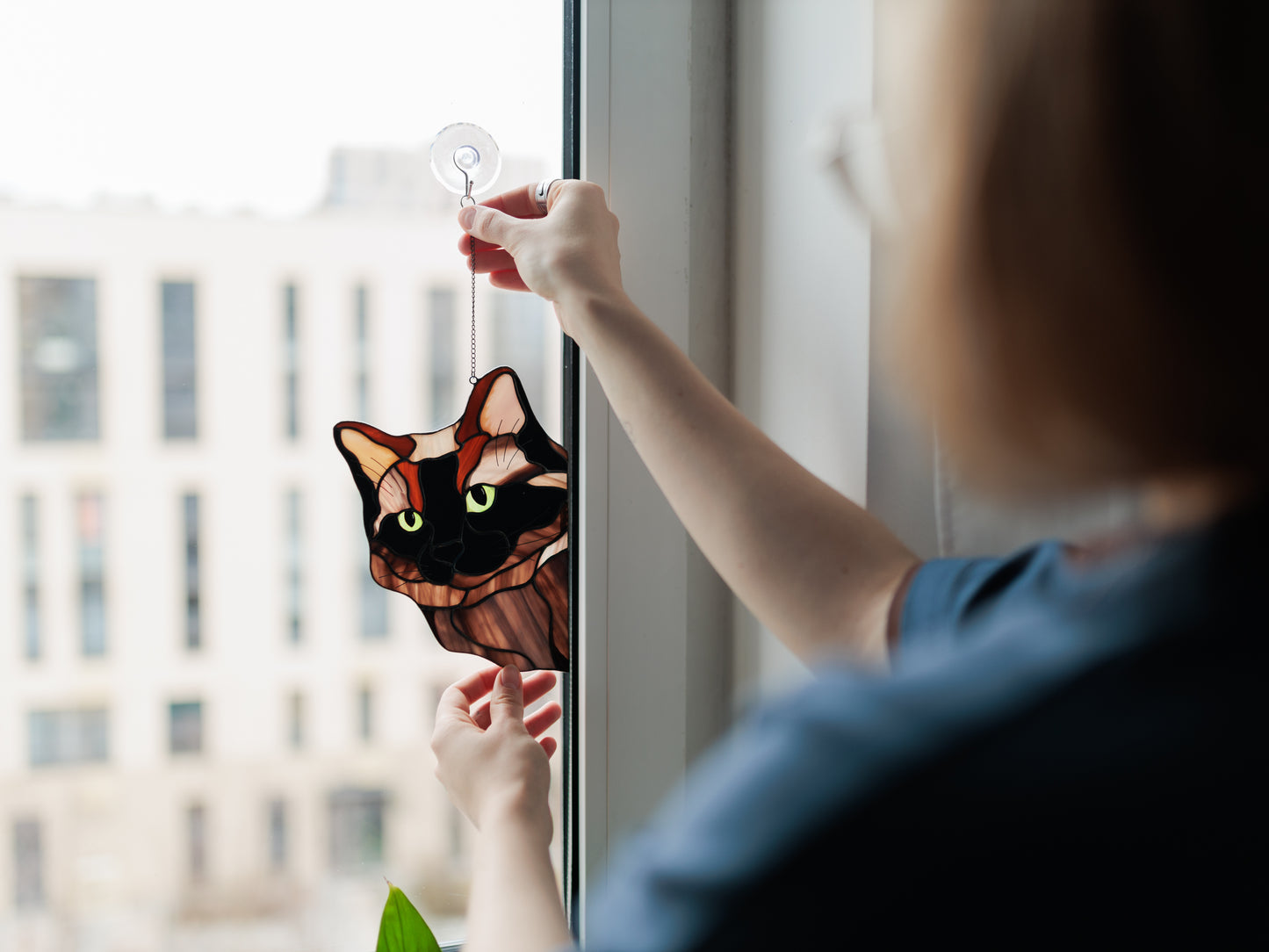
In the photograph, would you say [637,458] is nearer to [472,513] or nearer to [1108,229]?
[472,513]

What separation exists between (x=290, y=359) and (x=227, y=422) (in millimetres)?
64

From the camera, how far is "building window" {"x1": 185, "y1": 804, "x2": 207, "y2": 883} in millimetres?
634

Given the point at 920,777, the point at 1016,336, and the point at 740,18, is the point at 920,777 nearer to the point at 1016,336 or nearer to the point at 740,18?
the point at 1016,336

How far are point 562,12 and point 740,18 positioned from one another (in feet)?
0.47

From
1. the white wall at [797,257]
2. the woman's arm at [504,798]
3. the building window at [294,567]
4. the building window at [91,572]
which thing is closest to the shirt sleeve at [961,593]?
the white wall at [797,257]

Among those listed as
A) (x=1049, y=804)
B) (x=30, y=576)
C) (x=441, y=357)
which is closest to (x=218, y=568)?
(x=30, y=576)

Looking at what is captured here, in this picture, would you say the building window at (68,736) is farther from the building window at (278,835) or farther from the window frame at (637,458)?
the window frame at (637,458)

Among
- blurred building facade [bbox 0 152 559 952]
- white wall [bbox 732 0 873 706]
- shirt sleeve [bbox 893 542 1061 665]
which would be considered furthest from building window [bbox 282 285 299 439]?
shirt sleeve [bbox 893 542 1061 665]

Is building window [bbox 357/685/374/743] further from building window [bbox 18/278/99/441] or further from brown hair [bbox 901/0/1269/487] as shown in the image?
brown hair [bbox 901/0/1269/487]

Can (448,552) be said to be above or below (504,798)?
above

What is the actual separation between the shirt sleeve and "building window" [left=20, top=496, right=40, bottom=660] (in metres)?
0.58

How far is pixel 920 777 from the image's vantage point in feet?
0.67

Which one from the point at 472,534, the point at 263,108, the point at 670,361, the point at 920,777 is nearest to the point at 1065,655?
the point at 920,777

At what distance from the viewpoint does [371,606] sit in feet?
2.15
